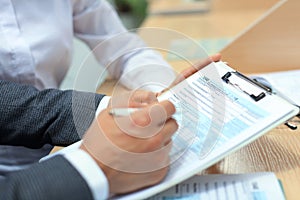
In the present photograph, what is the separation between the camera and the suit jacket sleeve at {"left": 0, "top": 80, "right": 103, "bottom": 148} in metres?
0.56

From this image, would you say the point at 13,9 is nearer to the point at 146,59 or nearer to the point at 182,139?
the point at 146,59

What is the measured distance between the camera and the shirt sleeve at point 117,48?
2.52 ft

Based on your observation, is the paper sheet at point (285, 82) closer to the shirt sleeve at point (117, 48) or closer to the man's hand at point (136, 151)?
the shirt sleeve at point (117, 48)

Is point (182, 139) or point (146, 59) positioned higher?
point (182, 139)

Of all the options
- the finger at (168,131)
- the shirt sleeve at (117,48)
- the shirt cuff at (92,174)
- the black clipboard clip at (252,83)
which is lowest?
the shirt sleeve at (117,48)

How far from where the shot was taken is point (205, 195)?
1.45 feet

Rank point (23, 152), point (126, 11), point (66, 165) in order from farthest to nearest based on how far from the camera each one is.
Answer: point (126, 11), point (23, 152), point (66, 165)

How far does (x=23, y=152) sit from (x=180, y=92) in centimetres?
25

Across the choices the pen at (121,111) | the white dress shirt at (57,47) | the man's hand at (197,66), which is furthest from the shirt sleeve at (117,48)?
the pen at (121,111)

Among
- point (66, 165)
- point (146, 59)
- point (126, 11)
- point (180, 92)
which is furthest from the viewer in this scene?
point (126, 11)

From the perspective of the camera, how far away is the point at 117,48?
0.86 m

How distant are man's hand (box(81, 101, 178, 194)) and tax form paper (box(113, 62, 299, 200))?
1 cm

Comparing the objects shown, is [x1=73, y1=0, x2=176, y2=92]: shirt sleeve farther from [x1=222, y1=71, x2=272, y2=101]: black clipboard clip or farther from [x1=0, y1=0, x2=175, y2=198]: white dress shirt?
[x1=222, y1=71, x2=272, y2=101]: black clipboard clip

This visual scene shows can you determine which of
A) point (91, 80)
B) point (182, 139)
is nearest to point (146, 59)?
point (91, 80)
